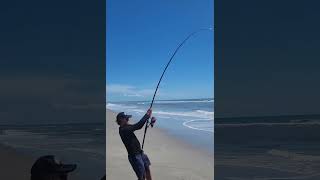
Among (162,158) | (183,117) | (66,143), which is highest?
(183,117)

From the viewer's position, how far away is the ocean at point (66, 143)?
3125 millimetres

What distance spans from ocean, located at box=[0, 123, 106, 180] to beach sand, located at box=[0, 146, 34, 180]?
0.16 feet

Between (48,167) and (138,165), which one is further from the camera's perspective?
(138,165)

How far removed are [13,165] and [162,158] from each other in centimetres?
114

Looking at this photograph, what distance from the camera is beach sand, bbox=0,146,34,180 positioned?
3015 millimetres

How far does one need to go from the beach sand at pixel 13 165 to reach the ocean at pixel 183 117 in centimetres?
70

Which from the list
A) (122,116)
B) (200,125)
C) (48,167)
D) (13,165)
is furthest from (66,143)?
(48,167)

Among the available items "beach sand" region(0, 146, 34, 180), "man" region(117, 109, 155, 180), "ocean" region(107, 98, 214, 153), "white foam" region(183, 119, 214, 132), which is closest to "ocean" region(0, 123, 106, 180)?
"beach sand" region(0, 146, 34, 180)

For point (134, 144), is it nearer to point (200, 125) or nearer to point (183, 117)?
point (200, 125)

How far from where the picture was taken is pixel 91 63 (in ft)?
10.2

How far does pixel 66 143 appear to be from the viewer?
136 inches

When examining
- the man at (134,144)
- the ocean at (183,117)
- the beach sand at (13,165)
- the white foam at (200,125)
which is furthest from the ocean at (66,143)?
the white foam at (200,125)
